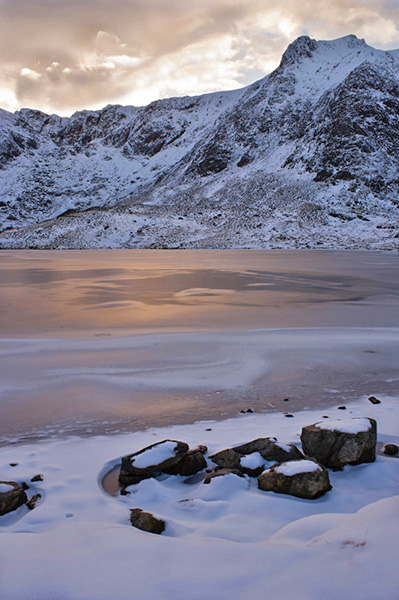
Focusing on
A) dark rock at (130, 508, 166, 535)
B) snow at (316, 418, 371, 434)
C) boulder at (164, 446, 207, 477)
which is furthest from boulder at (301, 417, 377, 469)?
dark rock at (130, 508, 166, 535)

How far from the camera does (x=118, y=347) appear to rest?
656cm

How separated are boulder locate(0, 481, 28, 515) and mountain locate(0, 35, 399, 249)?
5149 centimetres

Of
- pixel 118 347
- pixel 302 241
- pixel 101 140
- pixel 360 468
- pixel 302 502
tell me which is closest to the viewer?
pixel 302 502

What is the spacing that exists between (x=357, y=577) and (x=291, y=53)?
135556 mm

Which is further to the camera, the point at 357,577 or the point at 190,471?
the point at 190,471

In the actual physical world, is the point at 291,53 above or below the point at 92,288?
above

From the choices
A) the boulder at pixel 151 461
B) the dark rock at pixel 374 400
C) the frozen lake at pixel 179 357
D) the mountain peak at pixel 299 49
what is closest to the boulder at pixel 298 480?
the boulder at pixel 151 461

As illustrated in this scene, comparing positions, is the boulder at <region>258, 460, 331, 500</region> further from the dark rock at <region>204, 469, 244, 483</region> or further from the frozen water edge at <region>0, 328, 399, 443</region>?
the frozen water edge at <region>0, 328, 399, 443</region>

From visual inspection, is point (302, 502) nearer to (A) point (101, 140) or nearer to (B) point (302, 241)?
(B) point (302, 241)

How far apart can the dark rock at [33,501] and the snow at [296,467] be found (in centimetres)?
158

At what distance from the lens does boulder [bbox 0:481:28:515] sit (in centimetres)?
257

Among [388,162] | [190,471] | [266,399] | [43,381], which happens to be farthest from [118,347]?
[388,162]

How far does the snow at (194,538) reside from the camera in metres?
1.89

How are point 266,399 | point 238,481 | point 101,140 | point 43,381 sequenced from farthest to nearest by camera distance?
point 101,140 < point 43,381 < point 266,399 < point 238,481
